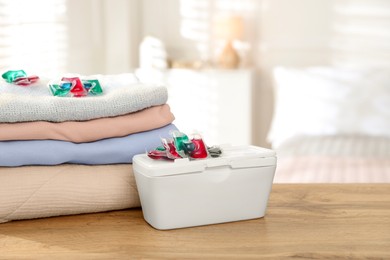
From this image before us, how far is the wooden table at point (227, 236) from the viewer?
912mm

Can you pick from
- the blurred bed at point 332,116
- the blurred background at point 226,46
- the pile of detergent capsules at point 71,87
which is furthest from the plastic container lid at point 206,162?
the blurred background at point 226,46

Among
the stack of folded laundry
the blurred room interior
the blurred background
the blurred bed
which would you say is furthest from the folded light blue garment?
the blurred background

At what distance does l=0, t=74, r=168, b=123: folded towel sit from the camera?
1063mm

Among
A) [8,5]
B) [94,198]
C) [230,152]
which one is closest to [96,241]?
[94,198]

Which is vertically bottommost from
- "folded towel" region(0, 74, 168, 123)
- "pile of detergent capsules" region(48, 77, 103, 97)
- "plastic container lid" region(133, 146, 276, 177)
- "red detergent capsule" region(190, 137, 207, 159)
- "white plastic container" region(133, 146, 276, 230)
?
"white plastic container" region(133, 146, 276, 230)

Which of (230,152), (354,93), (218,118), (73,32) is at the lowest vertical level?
(218,118)

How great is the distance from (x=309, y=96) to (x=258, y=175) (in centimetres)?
254

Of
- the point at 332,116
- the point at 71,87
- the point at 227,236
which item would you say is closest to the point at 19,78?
the point at 71,87

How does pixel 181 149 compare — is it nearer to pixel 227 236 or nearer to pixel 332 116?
pixel 227 236

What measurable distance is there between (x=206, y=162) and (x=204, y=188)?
0.12 feet

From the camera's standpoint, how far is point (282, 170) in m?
2.83

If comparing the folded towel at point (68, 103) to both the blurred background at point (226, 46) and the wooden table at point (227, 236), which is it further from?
the blurred background at point (226, 46)

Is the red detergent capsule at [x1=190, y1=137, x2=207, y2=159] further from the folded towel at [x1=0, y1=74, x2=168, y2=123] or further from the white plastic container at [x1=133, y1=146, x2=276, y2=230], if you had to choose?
the folded towel at [x1=0, y1=74, x2=168, y2=123]

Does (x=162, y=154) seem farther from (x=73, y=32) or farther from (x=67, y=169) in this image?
(x=73, y=32)
